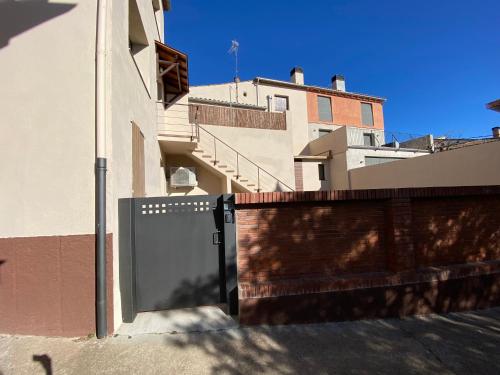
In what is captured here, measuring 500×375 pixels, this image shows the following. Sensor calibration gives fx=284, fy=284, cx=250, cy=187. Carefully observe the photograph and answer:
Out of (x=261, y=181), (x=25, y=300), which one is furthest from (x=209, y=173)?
(x=25, y=300)

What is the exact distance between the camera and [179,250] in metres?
4.39

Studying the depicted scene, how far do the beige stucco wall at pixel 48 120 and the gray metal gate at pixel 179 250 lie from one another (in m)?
0.80

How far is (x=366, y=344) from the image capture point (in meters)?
3.56

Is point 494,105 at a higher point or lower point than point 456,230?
higher

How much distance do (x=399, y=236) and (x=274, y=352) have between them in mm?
2637

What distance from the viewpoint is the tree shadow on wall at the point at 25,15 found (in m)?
3.94

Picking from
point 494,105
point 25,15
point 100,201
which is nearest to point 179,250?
point 100,201

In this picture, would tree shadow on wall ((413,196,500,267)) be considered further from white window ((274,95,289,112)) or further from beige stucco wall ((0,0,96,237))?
white window ((274,95,289,112))

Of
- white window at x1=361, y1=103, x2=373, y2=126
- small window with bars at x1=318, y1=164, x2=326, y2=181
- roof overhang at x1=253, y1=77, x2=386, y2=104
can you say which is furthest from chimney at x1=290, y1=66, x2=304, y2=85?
small window with bars at x1=318, y1=164, x2=326, y2=181

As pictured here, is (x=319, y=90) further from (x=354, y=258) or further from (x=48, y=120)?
(x=48, y=120)

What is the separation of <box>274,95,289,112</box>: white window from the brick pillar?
695 inches

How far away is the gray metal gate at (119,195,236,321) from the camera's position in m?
4.26

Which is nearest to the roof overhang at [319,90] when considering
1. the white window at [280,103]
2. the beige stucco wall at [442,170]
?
the white window at [280,103]

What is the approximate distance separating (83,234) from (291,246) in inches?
113
